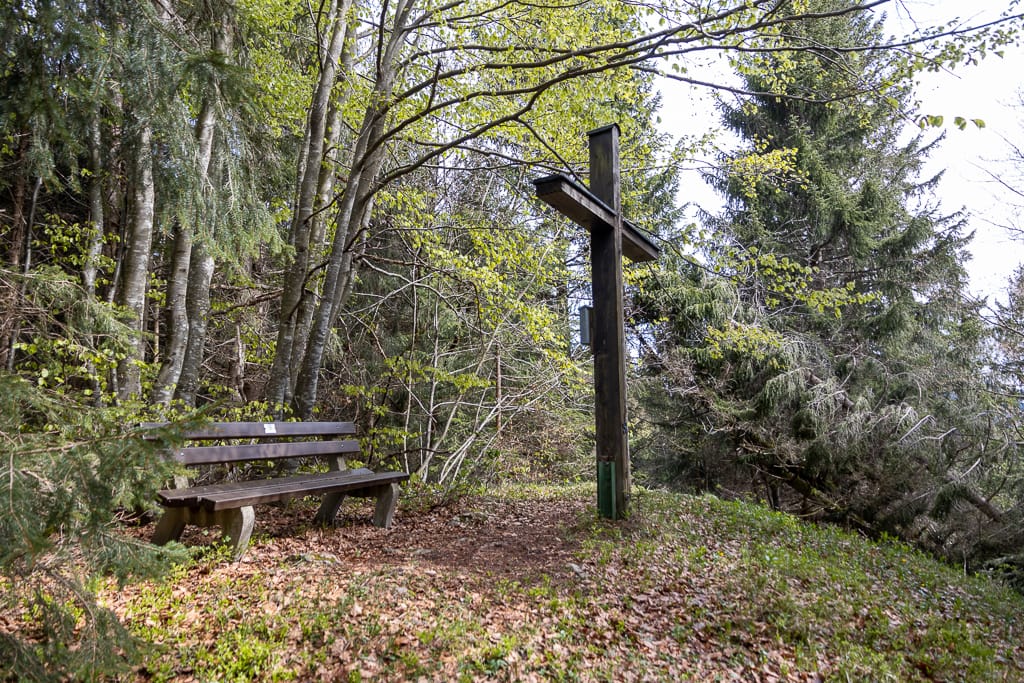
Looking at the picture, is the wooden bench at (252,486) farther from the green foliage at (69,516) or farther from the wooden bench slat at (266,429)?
the green foliage at (69,516)

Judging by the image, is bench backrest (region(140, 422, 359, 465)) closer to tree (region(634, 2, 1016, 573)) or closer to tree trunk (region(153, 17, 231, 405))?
tree trunk (region(153, 17, 231, 405))

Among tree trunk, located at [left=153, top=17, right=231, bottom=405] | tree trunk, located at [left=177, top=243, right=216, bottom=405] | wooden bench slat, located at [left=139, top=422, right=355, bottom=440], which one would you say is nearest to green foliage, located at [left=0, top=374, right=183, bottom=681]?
wooden bench slat, located at [left=139, top=422, right=355, bottom=440]

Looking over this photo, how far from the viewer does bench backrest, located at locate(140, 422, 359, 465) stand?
413 centimetres

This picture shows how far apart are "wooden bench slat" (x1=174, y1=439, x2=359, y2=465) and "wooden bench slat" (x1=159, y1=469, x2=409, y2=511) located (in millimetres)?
202

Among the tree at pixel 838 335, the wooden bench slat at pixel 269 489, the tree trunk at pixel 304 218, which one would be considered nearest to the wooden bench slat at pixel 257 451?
the wooden bench slat at pixel 269 489

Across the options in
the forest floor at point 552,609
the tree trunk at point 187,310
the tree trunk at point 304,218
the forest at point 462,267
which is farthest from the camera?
the tree trunk at point 304,218

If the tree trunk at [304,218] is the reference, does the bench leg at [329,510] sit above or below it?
below

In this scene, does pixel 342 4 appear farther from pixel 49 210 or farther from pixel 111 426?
pixel 111 426

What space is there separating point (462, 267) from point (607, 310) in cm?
220

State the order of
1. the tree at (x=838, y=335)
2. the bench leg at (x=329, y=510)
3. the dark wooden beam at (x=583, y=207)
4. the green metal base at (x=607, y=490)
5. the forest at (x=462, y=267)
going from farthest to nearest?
the tree at (x=838, y=335) < the green metal base at (x=607, y=490) < the bench leg at (x=329, y=510) < the dark wooden beam at (x=583, y=207) < the forest at (x=462, y=267)

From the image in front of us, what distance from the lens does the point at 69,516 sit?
6.17 ft

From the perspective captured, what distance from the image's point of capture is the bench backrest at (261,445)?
413 cm

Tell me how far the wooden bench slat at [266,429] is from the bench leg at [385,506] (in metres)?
0.74

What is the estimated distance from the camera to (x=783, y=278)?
24.6ft
